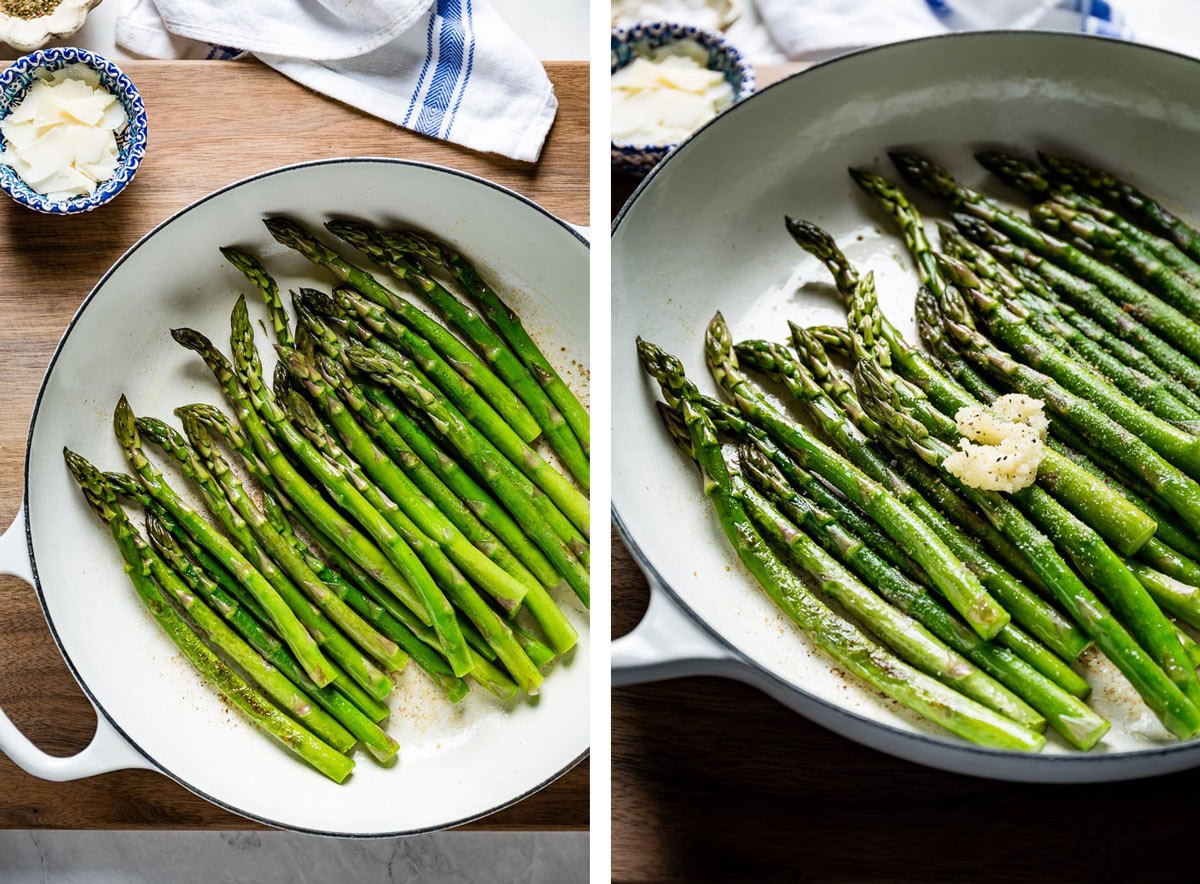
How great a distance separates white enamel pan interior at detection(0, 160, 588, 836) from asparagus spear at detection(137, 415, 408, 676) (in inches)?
1.3

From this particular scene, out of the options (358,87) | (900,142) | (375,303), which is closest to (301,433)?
(375,303)

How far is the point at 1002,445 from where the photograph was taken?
0.75 m

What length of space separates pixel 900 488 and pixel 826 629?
13cm

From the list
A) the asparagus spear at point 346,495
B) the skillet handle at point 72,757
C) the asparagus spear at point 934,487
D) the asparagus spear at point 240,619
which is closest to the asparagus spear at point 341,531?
the asparagus spear at point 346,495

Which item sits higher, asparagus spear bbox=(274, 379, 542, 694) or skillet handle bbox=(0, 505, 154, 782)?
asparagus spear bbox=(274, 379, 542, 694)

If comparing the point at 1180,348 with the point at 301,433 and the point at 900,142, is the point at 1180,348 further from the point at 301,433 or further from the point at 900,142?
the point at 301,433

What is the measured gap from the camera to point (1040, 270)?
0.93 metres

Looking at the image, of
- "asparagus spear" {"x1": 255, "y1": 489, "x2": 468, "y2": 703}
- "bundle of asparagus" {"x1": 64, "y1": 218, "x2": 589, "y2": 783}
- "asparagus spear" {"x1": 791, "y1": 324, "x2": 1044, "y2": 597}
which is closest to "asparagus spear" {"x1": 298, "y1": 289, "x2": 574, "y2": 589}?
"bundle of asparagus" {"x1": 64, "y1": 218, "x2": 589, "y2": 783}

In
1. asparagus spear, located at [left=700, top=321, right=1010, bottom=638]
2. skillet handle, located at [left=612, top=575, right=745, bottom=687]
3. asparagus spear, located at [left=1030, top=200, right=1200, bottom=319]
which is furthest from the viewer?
asparagus spear, located at [left=1030, top=200, right=1200, bottom=319]

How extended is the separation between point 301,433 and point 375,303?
0.55 ft

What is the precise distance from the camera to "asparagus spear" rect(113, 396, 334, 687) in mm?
1057

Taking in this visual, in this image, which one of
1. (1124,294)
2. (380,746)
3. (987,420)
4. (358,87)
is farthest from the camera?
(358,87)

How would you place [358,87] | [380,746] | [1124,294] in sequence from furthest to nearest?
[358,87] → [380,746] → [1124,294]

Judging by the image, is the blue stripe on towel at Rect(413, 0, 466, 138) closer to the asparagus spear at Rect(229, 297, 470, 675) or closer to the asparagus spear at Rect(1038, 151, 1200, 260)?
the asparagus spear at Rect(229, 297, 470, 675)
